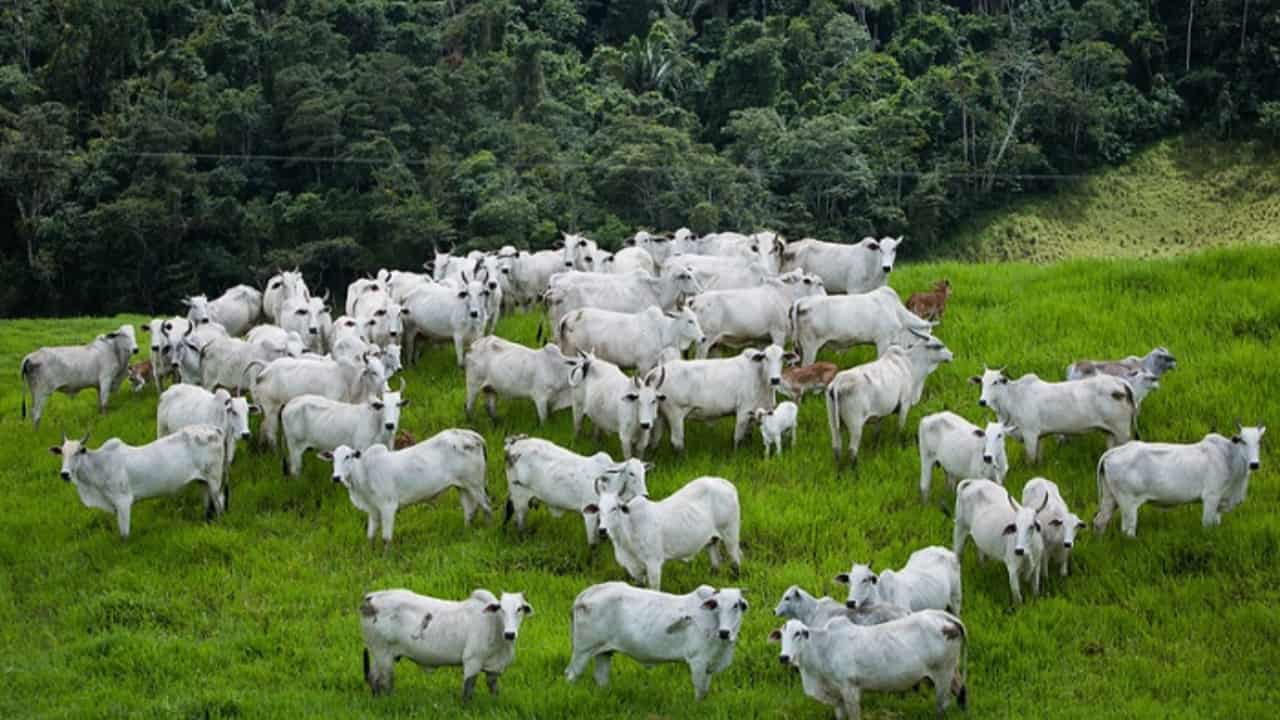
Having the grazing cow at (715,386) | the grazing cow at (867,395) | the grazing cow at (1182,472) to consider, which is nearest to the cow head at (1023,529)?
the grazing cow at (1182,472)

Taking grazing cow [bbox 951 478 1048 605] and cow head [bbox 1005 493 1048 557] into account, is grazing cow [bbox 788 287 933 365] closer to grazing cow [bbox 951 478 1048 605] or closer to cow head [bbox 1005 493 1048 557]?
grazing cow [bbox 951 478 1048 605]

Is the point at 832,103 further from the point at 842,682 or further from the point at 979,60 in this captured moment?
the point at 842,682

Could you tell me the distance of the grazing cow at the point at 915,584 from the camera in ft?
42.6

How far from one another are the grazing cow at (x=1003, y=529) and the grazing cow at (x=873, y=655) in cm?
191

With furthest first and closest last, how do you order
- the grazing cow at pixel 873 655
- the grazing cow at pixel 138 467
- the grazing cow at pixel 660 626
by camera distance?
the grazing cow at pixel 138 467 → the grazing cow at pixel 660 626 → the grazing cow at pixel 873 655

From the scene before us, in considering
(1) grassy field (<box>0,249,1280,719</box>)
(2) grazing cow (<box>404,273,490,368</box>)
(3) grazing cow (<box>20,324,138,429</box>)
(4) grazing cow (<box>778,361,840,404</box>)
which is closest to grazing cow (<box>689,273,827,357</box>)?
(1) grassy field (<box>0,249,1280,719</box>)

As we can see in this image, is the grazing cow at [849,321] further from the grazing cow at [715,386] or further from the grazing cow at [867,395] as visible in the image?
the grazing cow at [715,386]

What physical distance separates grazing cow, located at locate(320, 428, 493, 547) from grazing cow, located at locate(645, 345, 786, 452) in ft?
7.72

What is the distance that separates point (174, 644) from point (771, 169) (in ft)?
134

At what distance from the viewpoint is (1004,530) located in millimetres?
13906

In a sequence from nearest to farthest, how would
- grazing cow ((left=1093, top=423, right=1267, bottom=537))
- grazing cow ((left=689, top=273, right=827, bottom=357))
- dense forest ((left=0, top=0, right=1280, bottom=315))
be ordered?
grazing cow ((left=1093, top=423, right=1267, bottom=537)) < grazing cow ((left=689, top=273, right=827, bottom=357)) < dense forest ((left=0, top=0, right=1280, bottom=315))

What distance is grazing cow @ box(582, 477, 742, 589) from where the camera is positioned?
14.4 meters

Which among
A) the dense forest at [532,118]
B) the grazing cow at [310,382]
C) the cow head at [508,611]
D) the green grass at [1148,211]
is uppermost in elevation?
the cow head at [508,611]

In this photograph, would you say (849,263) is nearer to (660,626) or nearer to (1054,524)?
(1054,524)
